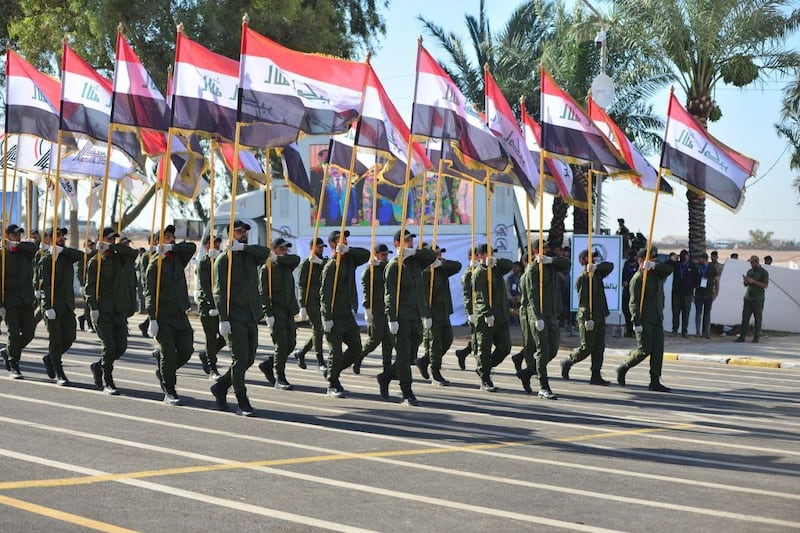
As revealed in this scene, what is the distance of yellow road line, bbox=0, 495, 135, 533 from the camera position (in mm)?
6605

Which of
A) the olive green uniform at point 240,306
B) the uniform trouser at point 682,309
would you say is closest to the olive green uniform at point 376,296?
the olive green uniform at point 240,306

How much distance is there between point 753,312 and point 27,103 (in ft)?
47.3

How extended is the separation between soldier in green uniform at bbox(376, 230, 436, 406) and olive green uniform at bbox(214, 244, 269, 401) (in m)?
1.65

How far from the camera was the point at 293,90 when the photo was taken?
43.1 ft

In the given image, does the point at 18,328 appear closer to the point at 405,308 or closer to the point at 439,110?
the point at 405,308

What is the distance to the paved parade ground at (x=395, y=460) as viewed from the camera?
7.08 meters

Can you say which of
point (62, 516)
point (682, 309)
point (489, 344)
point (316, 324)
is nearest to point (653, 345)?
point (489, 344)

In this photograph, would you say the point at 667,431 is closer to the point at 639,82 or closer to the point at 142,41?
the point at 639,82

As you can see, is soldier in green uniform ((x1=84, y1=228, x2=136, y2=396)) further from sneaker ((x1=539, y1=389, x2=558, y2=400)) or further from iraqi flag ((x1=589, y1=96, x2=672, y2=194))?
iraqi flag ((x1=589, y1=96, x2=672, y2=194))

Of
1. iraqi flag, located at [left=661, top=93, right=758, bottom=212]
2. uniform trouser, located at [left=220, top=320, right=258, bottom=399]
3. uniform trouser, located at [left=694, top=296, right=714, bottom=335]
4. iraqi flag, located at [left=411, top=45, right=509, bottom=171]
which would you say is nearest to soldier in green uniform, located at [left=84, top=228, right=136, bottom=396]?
uniform trouser, located at [left=220, top=320, right=258, bottom=399]

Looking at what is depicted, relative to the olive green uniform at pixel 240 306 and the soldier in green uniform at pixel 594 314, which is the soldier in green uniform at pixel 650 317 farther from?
the olive green uniform at pixel 240 306

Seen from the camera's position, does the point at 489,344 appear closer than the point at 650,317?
Yes

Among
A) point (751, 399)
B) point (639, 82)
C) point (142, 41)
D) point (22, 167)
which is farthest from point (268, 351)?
point (142, 41)

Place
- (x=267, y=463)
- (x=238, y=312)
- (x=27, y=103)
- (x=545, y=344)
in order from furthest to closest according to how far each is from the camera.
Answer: (x=27, y=103) → (x=545, y=344) → (x=238, y=312) → (x=267, y=463)
